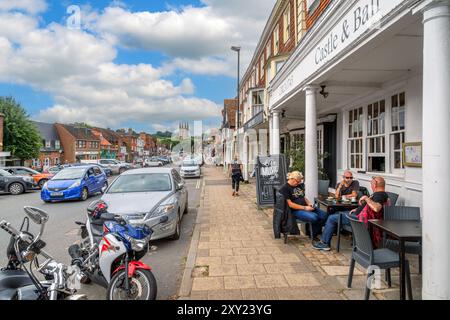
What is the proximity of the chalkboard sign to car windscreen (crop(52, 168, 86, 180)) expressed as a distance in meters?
8.05

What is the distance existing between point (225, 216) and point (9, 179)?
13.4 meters

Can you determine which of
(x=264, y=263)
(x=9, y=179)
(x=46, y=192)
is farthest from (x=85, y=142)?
(x=264, y=263)

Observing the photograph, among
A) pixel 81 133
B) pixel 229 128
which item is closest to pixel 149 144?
pixel 81 133

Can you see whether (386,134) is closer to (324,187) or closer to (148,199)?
(324,187)

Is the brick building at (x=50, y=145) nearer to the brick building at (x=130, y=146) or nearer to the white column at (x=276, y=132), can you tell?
the brick building at (x=130, y=146)

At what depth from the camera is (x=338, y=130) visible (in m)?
10.9

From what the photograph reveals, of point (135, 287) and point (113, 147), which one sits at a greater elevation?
point (113, 147)

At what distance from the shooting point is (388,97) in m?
7.49

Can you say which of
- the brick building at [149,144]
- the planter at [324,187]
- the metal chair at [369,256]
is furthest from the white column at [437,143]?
the brick building at [149,144]

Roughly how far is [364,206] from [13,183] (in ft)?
57.1

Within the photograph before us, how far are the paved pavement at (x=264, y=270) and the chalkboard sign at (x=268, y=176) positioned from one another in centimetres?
242

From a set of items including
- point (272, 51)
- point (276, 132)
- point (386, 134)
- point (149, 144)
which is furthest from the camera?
point (149, 144)

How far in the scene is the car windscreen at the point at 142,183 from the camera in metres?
7.14
